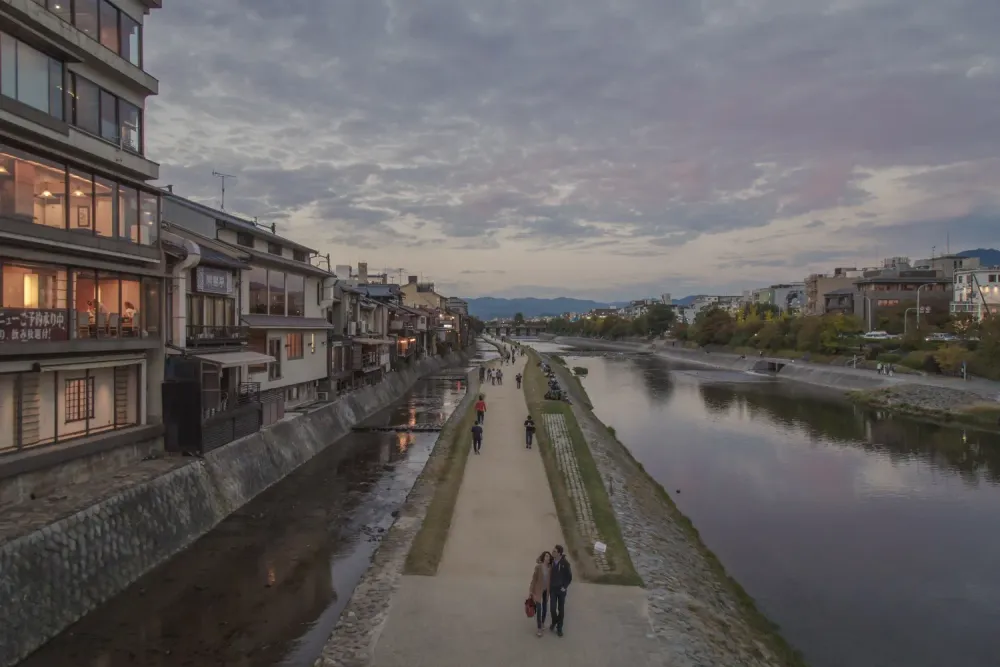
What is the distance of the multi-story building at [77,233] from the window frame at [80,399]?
0.13ft

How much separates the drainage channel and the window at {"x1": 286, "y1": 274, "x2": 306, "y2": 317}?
1134cm

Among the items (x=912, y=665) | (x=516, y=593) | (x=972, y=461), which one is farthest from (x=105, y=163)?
(x=972, y=461)

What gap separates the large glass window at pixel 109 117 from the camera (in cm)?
1800

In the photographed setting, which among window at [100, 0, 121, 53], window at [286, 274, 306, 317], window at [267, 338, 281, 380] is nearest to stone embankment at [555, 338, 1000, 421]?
window at [286, 274, 306, 317]

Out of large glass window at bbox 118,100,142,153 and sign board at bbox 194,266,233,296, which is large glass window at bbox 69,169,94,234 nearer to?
large glass window at bbox 118,100,142,153

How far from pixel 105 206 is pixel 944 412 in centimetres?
5203

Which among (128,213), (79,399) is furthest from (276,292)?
(79,399)

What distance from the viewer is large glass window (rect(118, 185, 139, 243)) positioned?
1769cm

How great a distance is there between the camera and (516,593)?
12.0m

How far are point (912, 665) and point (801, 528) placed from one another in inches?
337

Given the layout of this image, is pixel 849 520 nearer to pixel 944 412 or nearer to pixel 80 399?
pixel 80 399

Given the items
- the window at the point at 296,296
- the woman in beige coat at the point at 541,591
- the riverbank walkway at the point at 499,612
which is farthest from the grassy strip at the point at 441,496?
the window at the point at 296,296

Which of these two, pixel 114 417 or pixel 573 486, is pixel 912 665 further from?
pixel 114 417

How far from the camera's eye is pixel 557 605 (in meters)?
10.5
